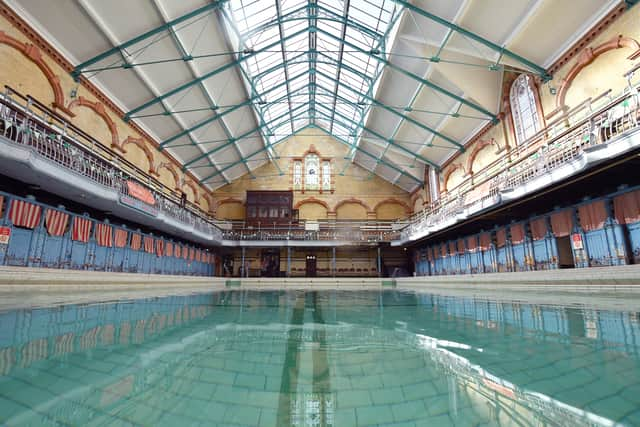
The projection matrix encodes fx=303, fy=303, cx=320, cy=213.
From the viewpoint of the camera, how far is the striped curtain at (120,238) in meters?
13.6

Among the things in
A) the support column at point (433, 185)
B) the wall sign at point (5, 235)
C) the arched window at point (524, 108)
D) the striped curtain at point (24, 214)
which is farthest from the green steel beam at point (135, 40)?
the support column at point (433, 185)

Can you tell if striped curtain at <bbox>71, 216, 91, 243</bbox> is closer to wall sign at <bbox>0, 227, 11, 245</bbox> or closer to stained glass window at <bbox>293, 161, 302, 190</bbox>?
wall sign at <bbox>0, 227, 11, 245</bbox>

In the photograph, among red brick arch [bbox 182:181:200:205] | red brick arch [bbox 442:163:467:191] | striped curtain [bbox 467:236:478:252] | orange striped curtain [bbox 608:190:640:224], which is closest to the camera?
orange striped curtain [bbox 608:190:640:224]

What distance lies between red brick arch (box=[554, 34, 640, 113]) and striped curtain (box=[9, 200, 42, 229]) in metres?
19.0

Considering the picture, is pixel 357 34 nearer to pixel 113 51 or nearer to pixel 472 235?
pixel 113 51

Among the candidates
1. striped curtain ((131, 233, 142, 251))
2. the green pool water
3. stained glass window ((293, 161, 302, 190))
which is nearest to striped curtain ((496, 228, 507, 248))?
the green pool water

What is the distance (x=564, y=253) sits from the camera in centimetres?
1255

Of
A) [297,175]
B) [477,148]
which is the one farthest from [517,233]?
[297,175]

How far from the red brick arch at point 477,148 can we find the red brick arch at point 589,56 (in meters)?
4.04

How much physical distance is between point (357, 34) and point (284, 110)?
9.24m

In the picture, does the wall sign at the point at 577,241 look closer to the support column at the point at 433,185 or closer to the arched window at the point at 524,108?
the arched window at the point at 524,108

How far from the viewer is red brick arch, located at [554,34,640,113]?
30.1ft

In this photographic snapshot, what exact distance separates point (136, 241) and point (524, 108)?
1941 cm

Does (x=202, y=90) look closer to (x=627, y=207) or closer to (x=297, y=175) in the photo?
(x=297, y=175)
